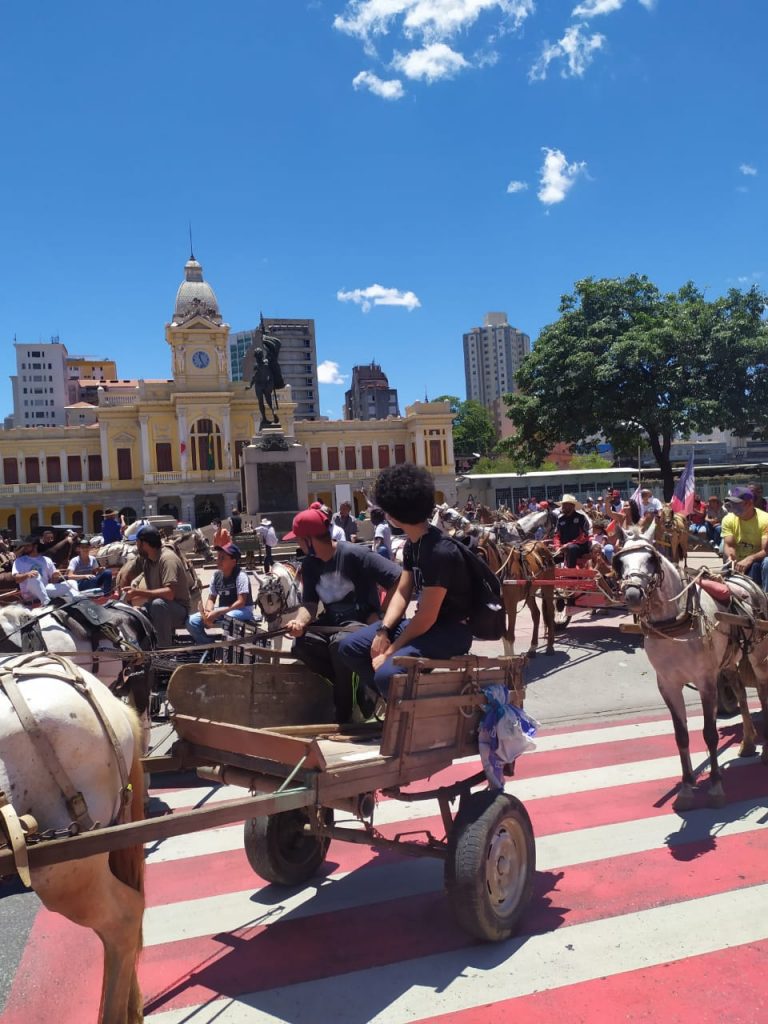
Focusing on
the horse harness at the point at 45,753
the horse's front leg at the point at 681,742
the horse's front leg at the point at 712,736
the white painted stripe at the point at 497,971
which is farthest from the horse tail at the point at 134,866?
the horse's front leg at the point at 712,736

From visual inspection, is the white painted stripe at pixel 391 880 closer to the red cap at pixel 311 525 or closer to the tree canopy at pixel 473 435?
the red cap at pixel 311 525

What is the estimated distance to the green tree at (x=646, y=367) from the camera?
25141mm

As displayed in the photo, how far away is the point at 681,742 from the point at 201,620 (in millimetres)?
4948

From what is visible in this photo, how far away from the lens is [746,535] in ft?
24.7

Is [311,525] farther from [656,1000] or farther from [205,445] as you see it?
[205,445]

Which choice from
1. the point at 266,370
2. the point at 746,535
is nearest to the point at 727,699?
the point at 746,535

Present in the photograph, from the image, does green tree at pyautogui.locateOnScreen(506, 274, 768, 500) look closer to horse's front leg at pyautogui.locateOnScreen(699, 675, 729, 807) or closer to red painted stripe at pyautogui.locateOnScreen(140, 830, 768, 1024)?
horse's front leg at pyautogui.locateOnScreen(699, 675, 729, 807)

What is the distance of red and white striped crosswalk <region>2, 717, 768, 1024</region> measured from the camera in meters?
3.58

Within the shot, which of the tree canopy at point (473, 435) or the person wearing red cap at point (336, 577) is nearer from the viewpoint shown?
the person wearing red cap at point (336, 577)

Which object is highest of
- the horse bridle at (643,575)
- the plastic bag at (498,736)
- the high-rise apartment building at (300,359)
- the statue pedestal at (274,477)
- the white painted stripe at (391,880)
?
the high-rise apartment building at (300,359)

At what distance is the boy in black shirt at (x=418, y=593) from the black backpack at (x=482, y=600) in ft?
0.17

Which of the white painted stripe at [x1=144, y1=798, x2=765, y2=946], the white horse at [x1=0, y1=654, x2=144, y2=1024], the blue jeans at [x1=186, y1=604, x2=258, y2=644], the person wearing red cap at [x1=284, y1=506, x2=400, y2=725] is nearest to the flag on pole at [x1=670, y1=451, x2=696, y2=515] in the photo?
the white painted stripe at [x1=144, y1=798, x2=765, y2=946]

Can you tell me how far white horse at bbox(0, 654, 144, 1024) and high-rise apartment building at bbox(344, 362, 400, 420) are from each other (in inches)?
→ 4892

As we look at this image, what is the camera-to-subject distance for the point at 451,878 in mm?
3906
